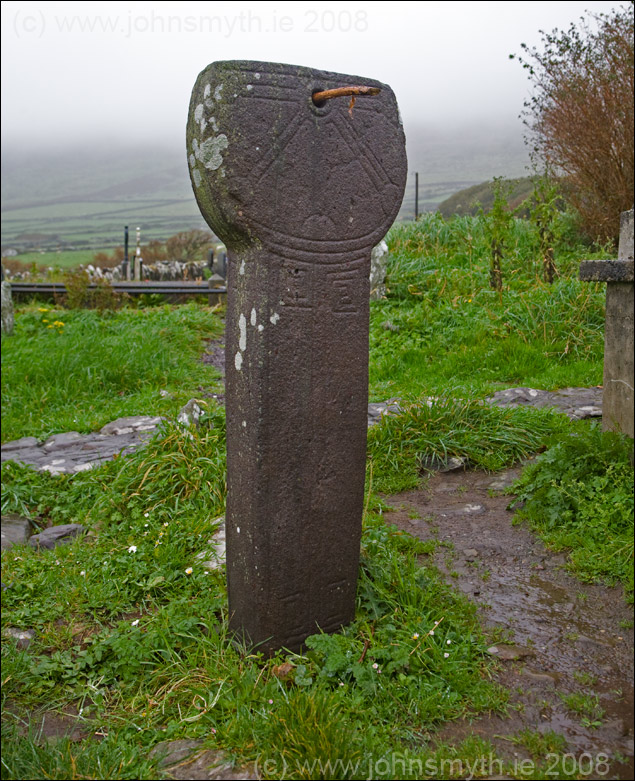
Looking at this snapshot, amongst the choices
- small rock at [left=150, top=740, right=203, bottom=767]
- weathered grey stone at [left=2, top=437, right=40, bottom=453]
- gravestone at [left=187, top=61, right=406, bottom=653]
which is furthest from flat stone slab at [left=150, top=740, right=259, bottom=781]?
weathered grey stone at [left=2, top=437, right=40, bottom=453]

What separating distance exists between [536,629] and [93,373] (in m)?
6.03

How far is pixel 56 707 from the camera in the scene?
Result: 2982 mm

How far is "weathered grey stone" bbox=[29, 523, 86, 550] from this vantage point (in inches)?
176

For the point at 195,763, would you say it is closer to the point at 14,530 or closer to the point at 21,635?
the point at 21,635

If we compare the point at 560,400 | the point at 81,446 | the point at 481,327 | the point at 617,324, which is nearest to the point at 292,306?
the point at 617,324

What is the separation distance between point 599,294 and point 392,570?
16.8ft

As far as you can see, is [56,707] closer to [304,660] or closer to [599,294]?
[304,660]

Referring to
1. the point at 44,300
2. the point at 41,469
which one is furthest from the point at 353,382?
the point at 44,300

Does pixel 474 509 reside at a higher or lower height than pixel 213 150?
lower

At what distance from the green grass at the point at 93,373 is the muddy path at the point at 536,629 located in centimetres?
302

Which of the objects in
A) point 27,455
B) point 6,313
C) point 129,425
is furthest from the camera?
point 6,313

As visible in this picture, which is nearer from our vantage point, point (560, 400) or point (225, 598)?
point (225, 598)

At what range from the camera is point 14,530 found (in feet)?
15.4

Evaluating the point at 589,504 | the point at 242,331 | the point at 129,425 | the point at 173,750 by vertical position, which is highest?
the point at 242,331
